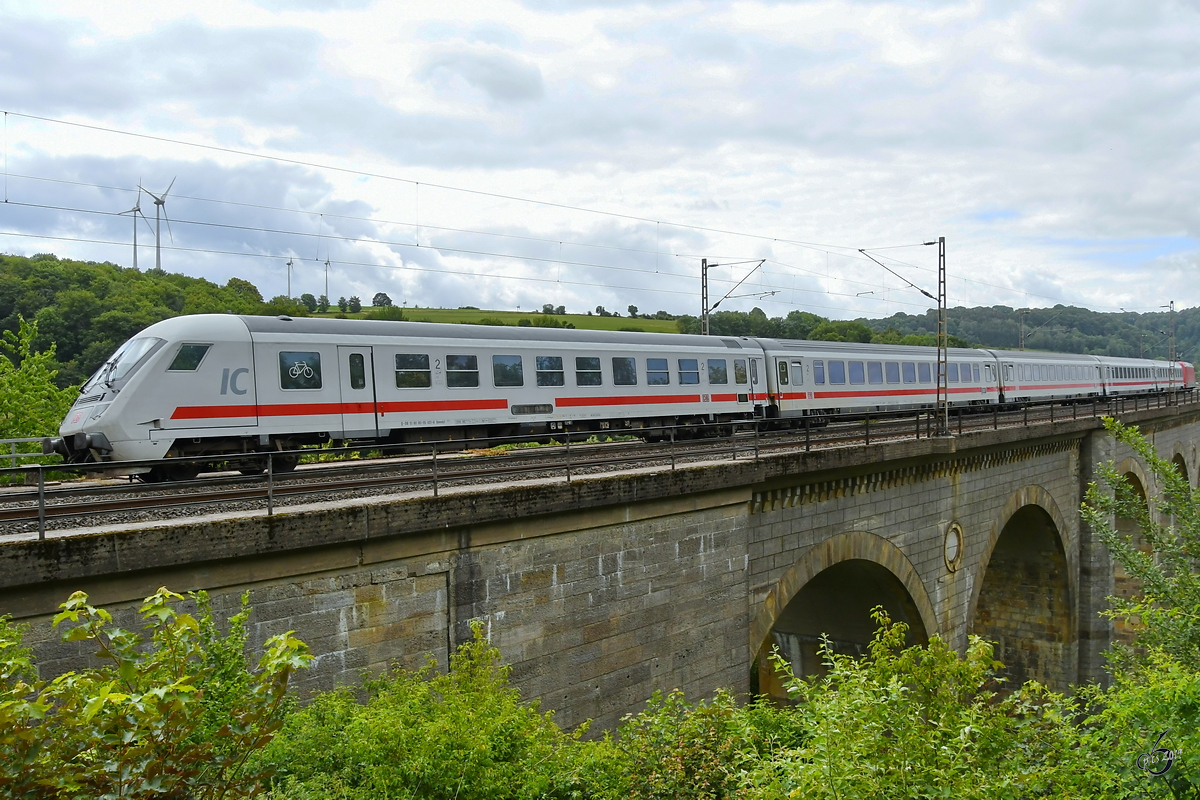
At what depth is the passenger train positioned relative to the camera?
36.9 ft

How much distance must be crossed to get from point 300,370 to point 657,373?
29.1ft

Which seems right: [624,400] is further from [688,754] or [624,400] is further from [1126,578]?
[1126,578]

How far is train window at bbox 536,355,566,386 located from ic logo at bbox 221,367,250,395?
5961 millimetres

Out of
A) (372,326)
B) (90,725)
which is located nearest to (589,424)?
(372,326)

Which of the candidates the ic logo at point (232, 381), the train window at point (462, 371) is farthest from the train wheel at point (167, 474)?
the train window at point (462, 371)

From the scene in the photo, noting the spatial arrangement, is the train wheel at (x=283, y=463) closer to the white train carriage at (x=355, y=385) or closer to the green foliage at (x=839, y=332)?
the white train carriage at (x=355, y=385)

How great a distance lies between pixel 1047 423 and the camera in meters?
24.2

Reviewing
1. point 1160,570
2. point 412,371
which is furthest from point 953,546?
point 412,371

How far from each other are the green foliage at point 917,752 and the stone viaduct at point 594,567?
3293 millimetres

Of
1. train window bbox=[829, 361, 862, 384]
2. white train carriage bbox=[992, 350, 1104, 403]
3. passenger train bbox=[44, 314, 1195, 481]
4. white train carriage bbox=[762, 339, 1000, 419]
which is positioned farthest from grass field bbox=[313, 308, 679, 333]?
passenger train bbox=[44, 314, 1195, 481]

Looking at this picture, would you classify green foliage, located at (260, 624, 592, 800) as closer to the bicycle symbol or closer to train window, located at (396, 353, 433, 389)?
the bicycle symbol

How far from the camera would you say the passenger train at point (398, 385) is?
1123 centimetres

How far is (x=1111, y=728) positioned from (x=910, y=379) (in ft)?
A: 78.1

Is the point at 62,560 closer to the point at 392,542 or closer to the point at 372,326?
the point at 392,542
